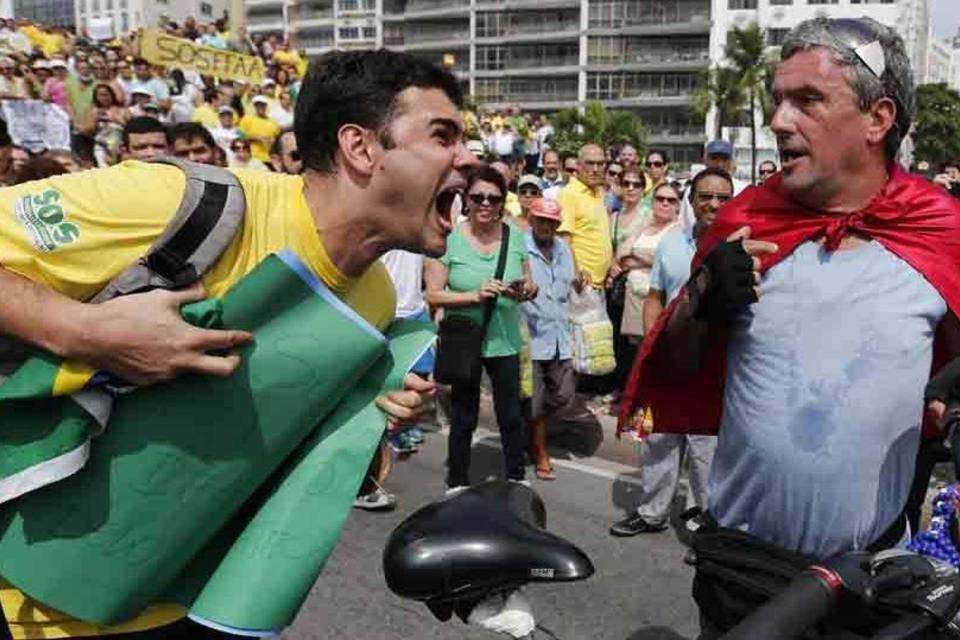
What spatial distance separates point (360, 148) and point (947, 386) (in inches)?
45.6

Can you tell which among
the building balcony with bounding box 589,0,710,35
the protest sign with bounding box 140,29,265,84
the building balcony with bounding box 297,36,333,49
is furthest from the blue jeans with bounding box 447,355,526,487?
the building balcony with bounding box 297,36,333,49

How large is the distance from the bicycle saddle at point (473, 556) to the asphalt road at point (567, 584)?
1728mm

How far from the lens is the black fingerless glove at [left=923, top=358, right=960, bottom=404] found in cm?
157

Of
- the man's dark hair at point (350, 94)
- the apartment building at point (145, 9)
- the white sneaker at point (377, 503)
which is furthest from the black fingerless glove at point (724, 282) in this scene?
the apartment building at point (145, 9)

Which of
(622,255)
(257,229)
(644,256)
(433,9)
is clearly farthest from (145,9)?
(257,229)

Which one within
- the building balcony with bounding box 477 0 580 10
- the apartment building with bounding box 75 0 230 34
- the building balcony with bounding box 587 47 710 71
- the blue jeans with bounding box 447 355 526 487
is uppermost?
the apartment building with bounding box 75 0 230 34

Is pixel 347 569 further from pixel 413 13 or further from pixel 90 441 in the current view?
pixel 413 13

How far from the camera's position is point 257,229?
5.86 feet

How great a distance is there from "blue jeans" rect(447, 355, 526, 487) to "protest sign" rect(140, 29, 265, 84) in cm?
1116

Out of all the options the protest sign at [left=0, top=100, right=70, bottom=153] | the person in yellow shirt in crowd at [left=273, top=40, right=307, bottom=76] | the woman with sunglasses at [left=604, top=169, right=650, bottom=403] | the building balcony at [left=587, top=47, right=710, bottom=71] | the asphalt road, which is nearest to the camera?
the asphalt road

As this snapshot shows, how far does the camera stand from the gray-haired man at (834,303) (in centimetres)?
200

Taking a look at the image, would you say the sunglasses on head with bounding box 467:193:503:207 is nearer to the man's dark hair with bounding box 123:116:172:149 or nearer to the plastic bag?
the plastic bag

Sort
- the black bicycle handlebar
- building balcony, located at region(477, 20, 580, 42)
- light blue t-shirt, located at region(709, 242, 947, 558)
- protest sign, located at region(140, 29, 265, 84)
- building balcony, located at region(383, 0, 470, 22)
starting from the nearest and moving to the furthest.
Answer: the black bicycle handlebar < light blue t-shirt, located at region(709, 242, 947, 558) < protest sign, located at region(140, 29, 265, 84) < building balcony, located at region(477, 20, 580, 42) < building balcony, located at region(383, 0, 470, 22)

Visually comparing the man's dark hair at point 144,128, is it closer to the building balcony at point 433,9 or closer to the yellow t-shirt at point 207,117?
the yellow t-shirt at point 207,117
